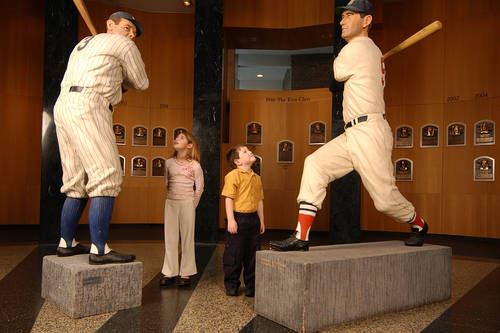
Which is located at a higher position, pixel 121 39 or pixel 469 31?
pixel 469 31

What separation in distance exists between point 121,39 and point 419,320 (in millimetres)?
2770

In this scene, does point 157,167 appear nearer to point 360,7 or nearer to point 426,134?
point 426,134

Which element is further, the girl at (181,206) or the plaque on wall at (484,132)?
the plaque on wall at (484,132)

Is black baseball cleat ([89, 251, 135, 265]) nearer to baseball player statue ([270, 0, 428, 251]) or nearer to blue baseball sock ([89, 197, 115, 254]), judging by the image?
blue baseball sock ([89, 197, 115, 254])

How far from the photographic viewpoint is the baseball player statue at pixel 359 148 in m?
Result: 2.77

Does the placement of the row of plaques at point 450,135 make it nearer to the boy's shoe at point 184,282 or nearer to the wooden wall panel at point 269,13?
the wooden wall panel at point 269,13

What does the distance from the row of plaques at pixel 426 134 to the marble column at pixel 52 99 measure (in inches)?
139

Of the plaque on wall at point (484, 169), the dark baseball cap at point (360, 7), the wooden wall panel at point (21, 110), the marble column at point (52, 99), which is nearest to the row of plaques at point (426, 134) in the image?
the plaque on wall at point (484, 169)

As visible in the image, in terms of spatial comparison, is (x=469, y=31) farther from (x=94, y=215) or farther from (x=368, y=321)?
(x=94, y=215)

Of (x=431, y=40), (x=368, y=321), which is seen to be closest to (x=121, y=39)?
(x=368, y=321)

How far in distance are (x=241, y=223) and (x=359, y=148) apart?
1.10 m

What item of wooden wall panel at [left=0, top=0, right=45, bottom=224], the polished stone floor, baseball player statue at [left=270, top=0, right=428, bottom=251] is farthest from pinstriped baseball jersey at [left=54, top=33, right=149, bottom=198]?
wooden wall panel at [left=0, top=0, right=45, bottom=224]

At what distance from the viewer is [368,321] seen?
103 inches

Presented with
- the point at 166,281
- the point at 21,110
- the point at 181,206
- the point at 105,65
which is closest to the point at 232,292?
the point at 166,281
